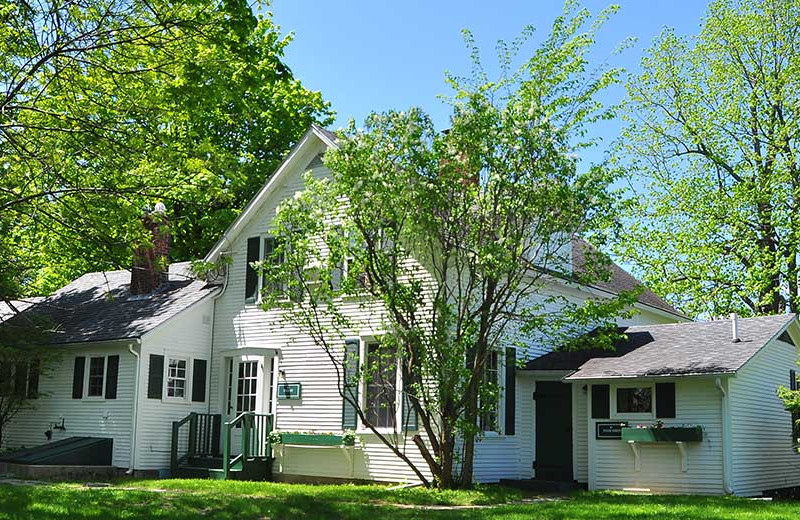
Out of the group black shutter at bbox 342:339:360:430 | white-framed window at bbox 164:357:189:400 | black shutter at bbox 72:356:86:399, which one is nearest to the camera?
black shutter at bbox 342:339:360:430

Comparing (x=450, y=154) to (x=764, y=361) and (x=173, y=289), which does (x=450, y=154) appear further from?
→ (x=173, y=289)

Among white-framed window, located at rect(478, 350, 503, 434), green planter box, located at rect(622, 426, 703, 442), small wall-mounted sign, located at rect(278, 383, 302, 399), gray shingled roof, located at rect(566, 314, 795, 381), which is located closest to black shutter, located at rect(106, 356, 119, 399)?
small wall-mounted sign, located at rect(278, 383, 302, 399)

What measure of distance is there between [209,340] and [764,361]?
41.1 feet

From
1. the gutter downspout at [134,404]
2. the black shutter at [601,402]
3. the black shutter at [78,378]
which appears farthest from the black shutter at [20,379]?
the black shutter at [601,402]

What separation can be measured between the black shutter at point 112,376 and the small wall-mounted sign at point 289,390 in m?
3.84

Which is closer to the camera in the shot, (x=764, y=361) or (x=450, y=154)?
(x=450, y=154)

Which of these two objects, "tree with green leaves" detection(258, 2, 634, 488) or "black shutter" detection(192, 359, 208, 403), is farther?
"black shutter" detection(192, 359, 208, 403)

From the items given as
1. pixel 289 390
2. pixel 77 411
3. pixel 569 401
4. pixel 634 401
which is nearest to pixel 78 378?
pixel 77 411

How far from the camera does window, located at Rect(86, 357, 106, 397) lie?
2136cm

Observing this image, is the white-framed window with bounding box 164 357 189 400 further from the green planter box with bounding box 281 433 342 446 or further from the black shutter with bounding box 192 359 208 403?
the green planter box with bounding box 281 433 342 446

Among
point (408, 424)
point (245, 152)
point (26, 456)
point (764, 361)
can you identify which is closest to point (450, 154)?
point (408, 424)

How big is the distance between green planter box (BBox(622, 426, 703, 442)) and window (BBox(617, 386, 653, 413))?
63 centimetres

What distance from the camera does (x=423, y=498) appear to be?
50.2 feet

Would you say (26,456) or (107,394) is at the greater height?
(107,394)
